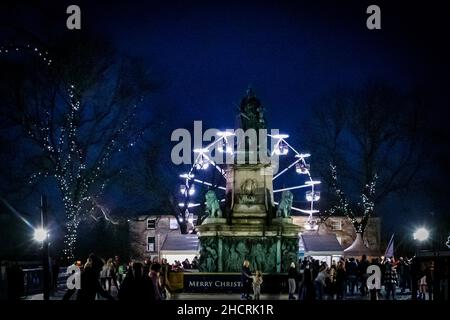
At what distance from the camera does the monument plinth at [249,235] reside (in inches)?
1416

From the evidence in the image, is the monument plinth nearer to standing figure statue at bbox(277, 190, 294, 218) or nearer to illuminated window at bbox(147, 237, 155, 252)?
standing figure statue at bbox(277, 190, 294, 218)

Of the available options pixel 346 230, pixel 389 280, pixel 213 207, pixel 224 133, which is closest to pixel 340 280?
pixel 389 280

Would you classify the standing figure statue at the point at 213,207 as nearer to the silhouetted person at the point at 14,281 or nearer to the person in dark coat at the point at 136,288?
the silhouetted person at the point at 14,281

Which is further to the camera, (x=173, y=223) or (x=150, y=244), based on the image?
(x=150, y=244)

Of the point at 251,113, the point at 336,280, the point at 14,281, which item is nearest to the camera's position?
the point at 14,281

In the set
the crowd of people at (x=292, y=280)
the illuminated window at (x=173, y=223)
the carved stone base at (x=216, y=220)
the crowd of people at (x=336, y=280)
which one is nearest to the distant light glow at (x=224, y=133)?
the carved stone base at (x=216, y=220)

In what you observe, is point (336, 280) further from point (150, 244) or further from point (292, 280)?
point (150, 244)

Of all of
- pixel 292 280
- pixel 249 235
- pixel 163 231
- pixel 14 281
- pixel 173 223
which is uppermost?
pixel 173 223

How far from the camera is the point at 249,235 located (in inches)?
1425

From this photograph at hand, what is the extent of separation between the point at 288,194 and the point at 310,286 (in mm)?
14044

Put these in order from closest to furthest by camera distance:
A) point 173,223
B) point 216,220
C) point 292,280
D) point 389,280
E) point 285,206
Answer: point 292,280 → point 389,280 → point 216,220 → point 285,206 → point 173,223

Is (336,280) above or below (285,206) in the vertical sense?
below
